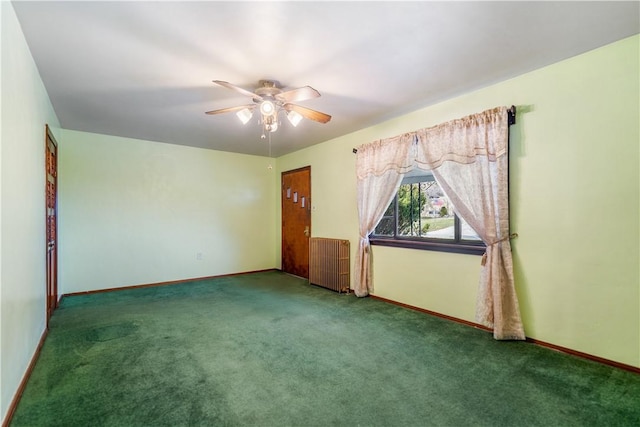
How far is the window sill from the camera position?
3.11m

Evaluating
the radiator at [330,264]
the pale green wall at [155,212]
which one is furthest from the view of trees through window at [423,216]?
the pale green wall at [155,212]

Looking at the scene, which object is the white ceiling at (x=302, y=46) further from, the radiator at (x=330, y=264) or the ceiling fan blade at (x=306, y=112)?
the radiator at (x=330, y=264)

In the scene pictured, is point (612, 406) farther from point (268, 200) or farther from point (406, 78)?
point (268, 200)

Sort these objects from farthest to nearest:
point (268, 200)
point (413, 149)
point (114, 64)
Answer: point (268, 200), point (413, 149), point (114, 64)

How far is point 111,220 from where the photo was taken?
472 cm

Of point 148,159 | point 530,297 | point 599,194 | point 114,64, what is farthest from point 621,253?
point 148,159

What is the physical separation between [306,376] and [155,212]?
13.4 ft

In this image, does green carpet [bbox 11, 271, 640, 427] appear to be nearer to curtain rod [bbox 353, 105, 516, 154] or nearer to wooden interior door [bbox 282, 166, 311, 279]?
curtain rod [bbox 353, 105, 516, 154]

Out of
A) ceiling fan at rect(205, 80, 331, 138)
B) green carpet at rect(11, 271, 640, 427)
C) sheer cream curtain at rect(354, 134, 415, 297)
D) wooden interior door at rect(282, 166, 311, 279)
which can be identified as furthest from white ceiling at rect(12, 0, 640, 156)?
green carpet at rect(11, 271, 640, 427)

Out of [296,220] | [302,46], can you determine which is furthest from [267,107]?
[296,220]

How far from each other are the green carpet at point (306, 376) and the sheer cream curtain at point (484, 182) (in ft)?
1.03

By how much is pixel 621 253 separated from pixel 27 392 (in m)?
4.28

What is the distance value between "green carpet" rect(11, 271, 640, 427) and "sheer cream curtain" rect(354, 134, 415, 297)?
0.81m

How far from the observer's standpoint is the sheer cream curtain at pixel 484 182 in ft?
9.12
